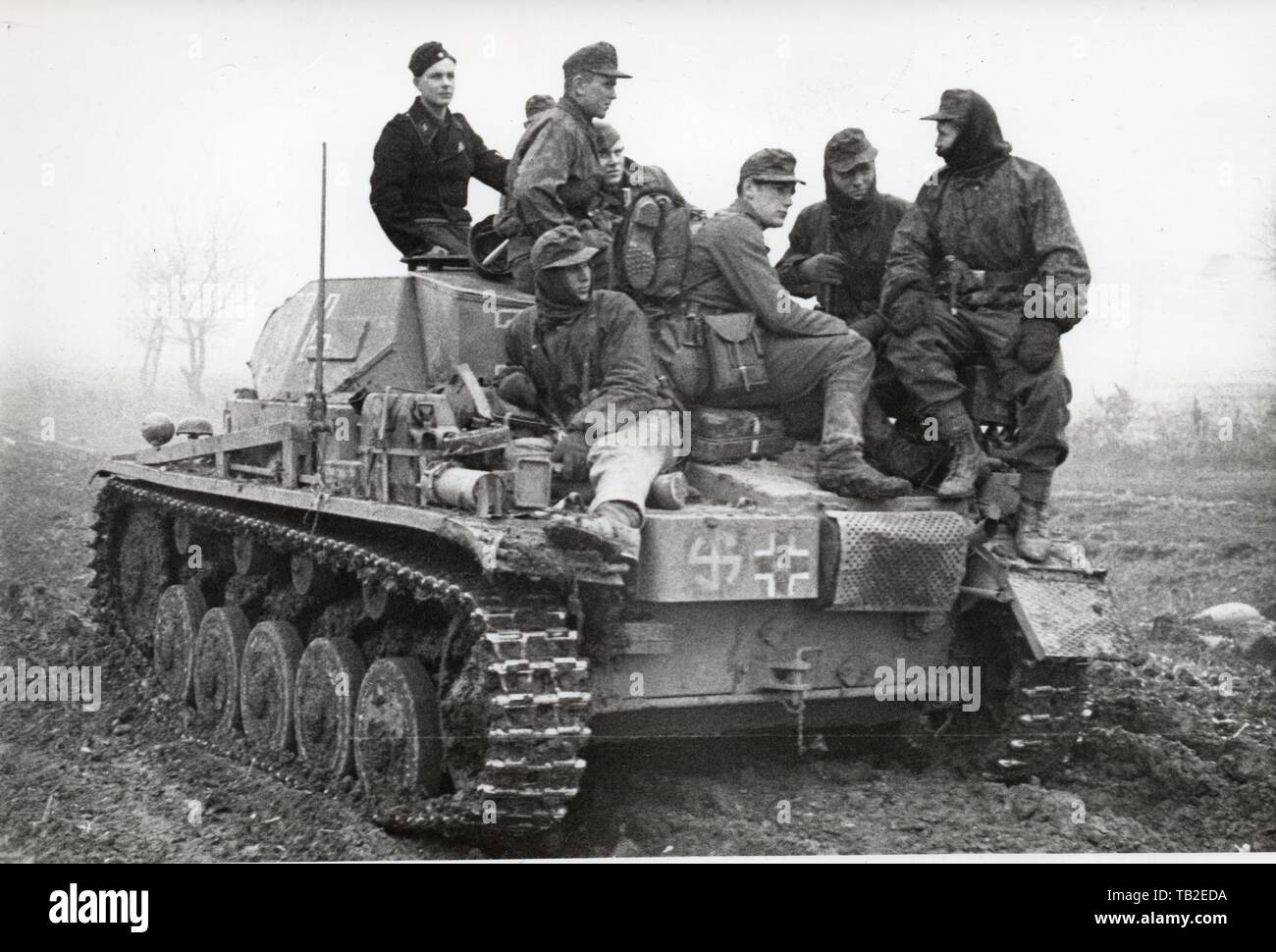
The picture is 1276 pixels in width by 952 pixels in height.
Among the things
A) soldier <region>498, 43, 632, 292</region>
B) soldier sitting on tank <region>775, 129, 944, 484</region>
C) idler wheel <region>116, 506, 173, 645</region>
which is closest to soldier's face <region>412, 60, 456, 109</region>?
soldier <region>498, 43, 632, 292</region>

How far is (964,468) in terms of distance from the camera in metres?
9.09

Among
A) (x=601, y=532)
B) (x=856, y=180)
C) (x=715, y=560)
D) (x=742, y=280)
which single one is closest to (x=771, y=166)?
(x=742, y=280)

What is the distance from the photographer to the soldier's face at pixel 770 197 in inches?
369

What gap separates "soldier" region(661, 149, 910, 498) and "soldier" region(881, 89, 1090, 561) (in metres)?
0.39

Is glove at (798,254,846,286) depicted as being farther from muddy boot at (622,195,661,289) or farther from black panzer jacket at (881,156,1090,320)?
muddy boot at (622,195,661,289)

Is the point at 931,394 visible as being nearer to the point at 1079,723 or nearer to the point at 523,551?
the point at 1079,723

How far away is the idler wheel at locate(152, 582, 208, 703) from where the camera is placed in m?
11.5

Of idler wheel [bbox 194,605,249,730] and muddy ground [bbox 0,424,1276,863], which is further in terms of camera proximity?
idler wheel [bbox 194,605,249,730]

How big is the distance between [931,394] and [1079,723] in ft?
6.36

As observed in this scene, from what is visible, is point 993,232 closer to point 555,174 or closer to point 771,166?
point 771,166

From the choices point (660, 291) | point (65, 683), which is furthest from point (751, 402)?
point (65, 683)

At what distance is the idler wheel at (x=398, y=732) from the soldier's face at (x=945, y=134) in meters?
3.98

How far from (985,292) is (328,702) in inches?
168

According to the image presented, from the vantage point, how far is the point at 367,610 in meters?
9.23
